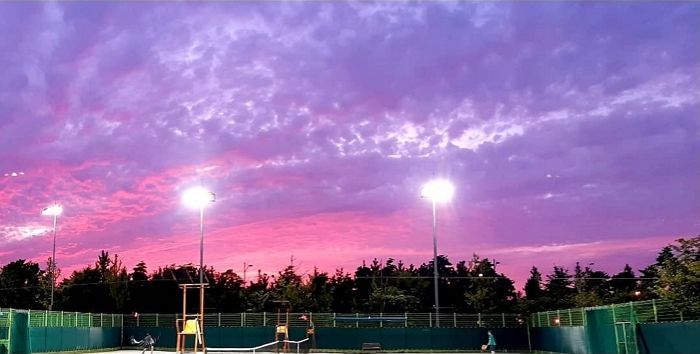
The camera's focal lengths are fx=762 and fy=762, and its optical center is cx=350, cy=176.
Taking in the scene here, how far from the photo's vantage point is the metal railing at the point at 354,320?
177 ft

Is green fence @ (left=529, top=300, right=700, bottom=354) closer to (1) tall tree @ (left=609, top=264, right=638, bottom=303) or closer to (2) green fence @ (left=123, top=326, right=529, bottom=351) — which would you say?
(2) green fence @ (left=123, top=326, right=529, bottom=351)

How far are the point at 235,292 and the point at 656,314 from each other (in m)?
55.4

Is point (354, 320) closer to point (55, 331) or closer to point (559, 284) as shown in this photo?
point (55, 331)

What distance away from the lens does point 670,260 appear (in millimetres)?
30234

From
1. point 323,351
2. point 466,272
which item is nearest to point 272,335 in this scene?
point 323,351

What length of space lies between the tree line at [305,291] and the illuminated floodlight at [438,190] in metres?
14.9

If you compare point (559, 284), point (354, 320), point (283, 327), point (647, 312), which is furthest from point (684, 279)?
point (559, 284)

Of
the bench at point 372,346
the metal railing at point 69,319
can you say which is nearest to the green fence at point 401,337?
the bench at point 372,346

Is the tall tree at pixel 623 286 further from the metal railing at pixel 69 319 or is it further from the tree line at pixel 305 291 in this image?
the metal railing at pixel 69 319

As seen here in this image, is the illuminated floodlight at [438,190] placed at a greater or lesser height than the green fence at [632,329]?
greater

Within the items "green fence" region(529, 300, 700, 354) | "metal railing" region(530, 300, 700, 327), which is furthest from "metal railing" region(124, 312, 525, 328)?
"metal railing" region(530, 300, 700, 327)

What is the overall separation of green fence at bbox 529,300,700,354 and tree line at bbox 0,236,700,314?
79.4 ft

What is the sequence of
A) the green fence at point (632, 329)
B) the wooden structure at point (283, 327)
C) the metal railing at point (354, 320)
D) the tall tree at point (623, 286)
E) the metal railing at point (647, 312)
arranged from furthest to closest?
the tall tree at point (623, 286)
the metal railing at point (354, 320)
the wooden structure at point (283, 327)
the metal railing at point (647, 312)
the green fence at point (632, 329)

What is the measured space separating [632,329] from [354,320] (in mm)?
28257
